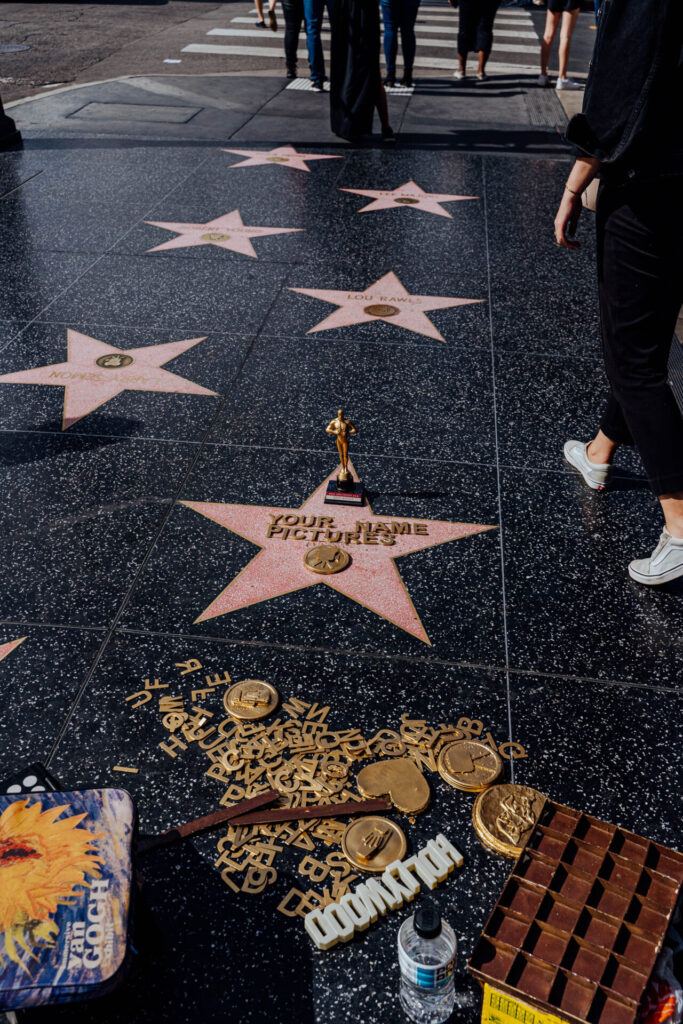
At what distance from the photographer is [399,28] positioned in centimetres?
911

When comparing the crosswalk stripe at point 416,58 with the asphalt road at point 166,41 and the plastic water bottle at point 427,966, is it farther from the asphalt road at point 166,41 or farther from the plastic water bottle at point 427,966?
the plastic water bottle at point 427,966

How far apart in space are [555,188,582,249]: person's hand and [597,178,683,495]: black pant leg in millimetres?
114

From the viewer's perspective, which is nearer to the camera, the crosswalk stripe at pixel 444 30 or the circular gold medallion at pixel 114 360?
the circular gold medallion at pixel 114 360

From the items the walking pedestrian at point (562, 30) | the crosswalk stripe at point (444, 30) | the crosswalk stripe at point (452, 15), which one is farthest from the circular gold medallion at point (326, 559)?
the crosswalk stripe at point (452, 15)

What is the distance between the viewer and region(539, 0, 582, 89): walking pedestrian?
9227mm

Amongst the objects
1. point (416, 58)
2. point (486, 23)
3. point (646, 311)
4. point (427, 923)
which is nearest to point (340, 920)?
point (427, 923)

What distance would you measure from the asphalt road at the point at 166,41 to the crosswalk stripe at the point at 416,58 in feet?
0.05

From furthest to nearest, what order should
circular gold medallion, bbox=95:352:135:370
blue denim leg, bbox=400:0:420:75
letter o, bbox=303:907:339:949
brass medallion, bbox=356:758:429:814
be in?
blue denim leg, bbox=400:0:420:75 → circular gold medallion, bbox=95:352:135:370 → brass medallion, bbox=356:758:429:814 → letter o, bbox=303:907:339:949

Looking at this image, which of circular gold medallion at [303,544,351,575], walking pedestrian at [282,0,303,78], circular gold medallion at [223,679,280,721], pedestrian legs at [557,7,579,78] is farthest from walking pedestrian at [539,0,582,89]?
circular gold medallion at [223,679,280,721]

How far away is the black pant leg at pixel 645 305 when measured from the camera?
2.40 m

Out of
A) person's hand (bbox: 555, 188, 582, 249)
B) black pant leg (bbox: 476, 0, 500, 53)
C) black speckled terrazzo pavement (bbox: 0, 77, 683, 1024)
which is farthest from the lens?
black pant leg (bbox: 476, 0, 500, 53)

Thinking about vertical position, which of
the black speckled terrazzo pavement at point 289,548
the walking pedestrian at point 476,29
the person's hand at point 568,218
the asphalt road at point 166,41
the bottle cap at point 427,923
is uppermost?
the person's hand at point 568,218

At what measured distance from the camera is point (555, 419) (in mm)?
3701

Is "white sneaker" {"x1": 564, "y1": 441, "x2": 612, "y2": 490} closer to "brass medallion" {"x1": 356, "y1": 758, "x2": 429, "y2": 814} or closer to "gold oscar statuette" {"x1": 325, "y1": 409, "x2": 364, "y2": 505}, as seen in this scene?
"gold oscar statuette" {"x1": 325, "y1": 409, "x2": 364, "y2": 505}
